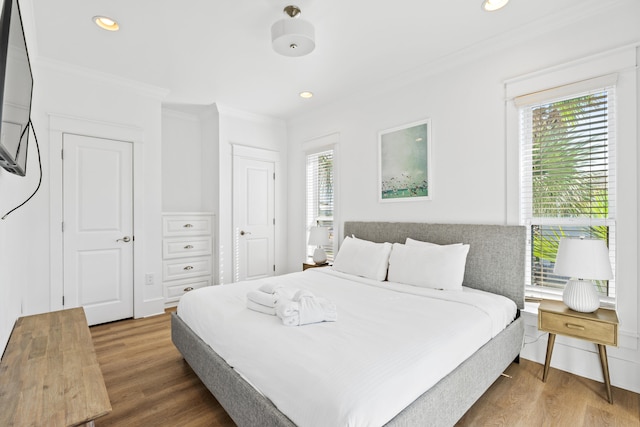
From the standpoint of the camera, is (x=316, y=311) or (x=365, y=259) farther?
(x=365, y=259)

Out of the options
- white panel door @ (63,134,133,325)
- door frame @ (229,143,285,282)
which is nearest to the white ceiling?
white panel door @ (63,134,133,325)

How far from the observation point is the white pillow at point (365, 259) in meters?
2.96

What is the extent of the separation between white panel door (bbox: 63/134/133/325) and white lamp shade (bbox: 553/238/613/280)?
13.5 feet

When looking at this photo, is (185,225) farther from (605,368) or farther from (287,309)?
(605,368)

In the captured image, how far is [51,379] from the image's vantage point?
3.98 ft

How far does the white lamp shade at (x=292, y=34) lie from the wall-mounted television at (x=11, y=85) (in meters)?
1.50

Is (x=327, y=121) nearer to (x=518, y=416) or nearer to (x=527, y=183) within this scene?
(x=527, y=183)

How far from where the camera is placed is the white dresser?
3959 millimetres

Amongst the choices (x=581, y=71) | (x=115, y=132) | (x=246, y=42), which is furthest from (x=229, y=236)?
(x=581, y=71)

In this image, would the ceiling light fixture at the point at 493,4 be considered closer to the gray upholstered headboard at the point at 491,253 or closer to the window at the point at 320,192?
the gray upholstered headboard at the point at 491,253

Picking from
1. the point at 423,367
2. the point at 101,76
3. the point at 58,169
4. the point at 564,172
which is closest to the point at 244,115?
the point at 101,76

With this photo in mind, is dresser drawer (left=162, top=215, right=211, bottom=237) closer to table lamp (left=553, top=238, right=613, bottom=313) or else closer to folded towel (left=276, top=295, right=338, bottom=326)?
folded towel (left=276, top=295, right=338, bottom=326)

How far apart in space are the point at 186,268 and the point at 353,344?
329 centimetres

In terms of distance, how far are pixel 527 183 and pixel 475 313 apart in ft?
4.18
